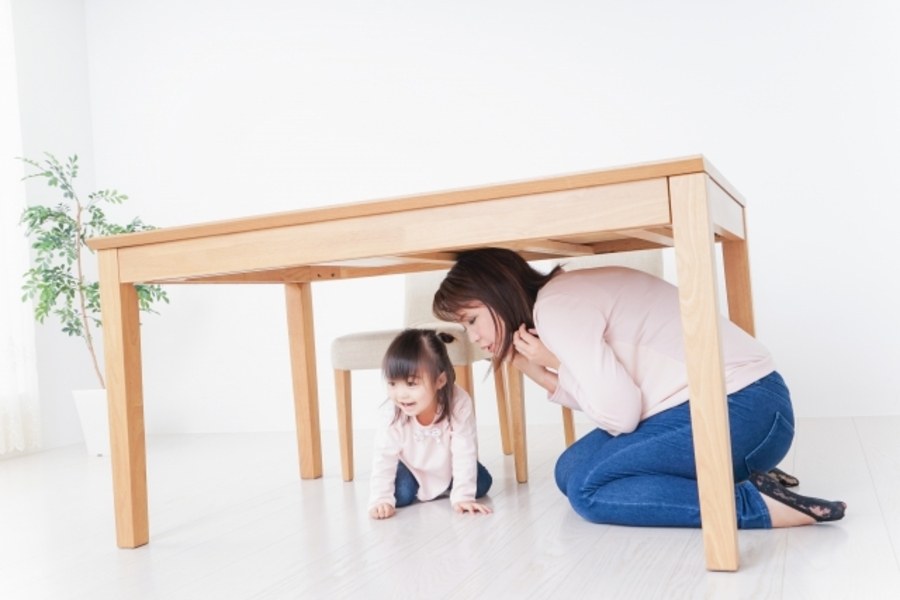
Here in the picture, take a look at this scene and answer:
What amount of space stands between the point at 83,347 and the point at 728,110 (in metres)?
3.14

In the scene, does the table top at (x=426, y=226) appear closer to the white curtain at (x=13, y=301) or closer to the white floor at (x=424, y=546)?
the white floor at (x=424, y=546)

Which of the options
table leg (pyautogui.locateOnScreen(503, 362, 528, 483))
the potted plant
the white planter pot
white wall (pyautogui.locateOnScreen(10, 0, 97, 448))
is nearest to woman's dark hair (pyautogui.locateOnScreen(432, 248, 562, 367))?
table leg (pyautogui.locateOnScreen(503, 362, 528, 483))

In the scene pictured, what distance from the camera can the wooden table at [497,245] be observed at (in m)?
1.52

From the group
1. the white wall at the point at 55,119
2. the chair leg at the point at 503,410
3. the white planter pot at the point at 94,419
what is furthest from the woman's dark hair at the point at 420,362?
the white wall at the point at 55,119

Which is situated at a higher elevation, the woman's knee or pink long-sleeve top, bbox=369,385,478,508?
pink long-sleeve top, bbox=369,385,478,508

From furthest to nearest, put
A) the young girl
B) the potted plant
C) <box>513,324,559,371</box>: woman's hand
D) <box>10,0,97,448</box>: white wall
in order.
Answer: <box>10,0,97,448</box>: white wall, the potted plant, the young girl, <box>513,324,559,371</box>: woman's hand

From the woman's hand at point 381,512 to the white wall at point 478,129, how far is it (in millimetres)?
1807

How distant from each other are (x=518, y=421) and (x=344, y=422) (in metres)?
0.54

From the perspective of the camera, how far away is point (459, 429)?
2238 mm

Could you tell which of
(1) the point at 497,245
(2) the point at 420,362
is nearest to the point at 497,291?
(1) the point at 497,245

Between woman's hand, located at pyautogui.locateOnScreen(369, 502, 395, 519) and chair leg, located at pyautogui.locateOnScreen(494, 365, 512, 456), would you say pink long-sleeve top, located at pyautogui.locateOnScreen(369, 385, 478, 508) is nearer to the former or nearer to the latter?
woman's hand, located at pyautogui.locateOnScreen(369, 502, 395, 519)

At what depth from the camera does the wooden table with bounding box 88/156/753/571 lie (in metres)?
1.52

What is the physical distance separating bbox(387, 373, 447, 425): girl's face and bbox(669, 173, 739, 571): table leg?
806mm

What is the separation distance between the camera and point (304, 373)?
2.79m
